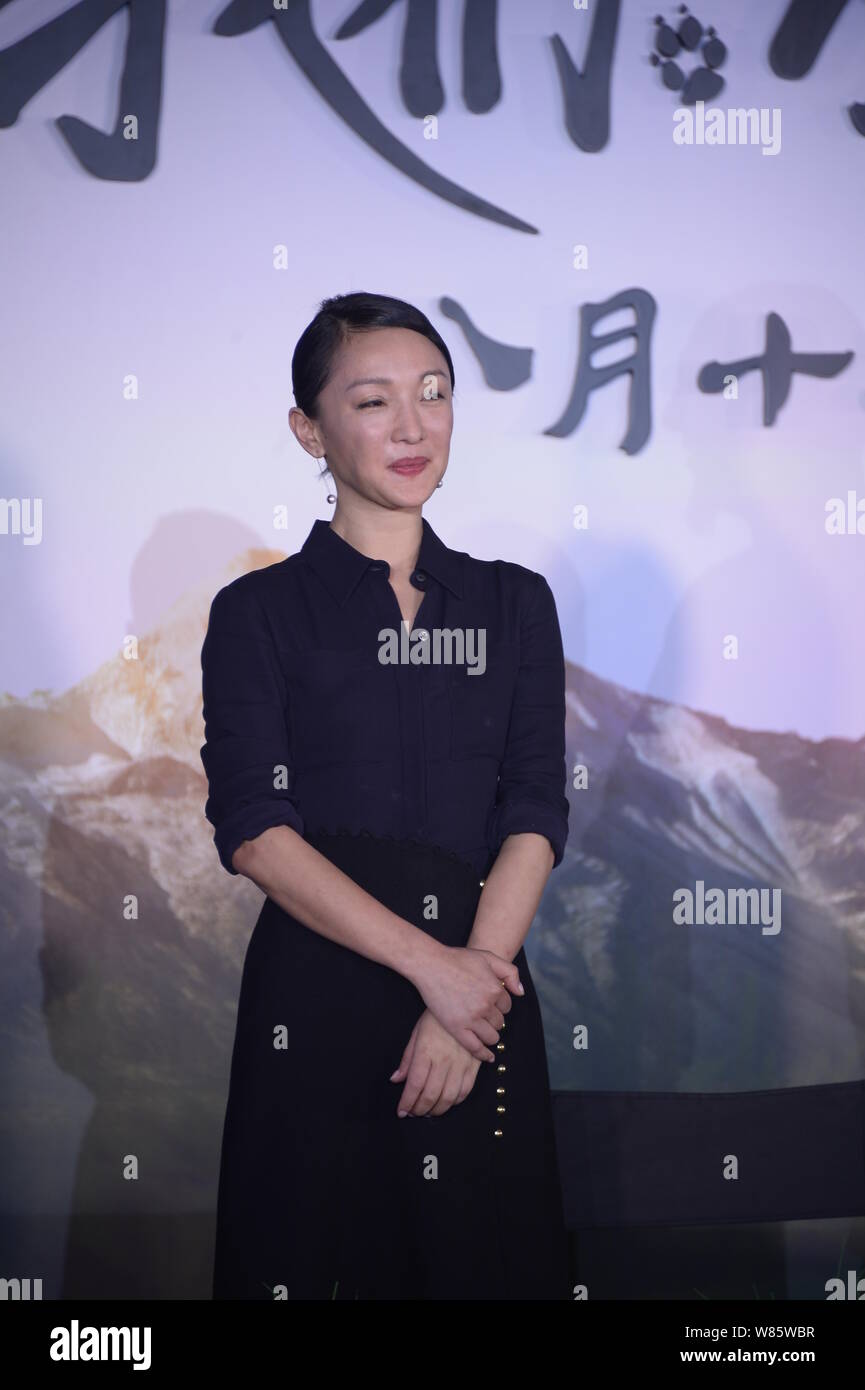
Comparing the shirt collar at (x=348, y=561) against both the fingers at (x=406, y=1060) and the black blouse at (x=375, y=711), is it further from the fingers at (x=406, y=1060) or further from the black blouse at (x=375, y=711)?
the fingers at (x=406, y=1060)

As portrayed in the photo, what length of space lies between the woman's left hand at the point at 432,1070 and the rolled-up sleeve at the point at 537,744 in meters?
0.26

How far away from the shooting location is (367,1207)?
172 cm

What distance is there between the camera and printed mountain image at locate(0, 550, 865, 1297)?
8.47 ft

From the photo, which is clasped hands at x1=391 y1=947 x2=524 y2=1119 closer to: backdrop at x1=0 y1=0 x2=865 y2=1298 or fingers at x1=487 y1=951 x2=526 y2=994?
fingers at x1=487 y1=951 x2=526 y2=994

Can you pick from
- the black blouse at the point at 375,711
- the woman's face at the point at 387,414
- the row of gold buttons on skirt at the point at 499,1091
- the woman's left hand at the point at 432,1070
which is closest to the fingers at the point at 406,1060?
the woman's left hand at the point at 432,1070

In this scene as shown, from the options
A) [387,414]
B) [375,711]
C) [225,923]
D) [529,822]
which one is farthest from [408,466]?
[225,923]

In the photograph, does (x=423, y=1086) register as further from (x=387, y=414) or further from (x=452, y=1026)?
(x=387, y=414)

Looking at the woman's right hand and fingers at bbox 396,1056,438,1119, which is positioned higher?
the woman's right hand

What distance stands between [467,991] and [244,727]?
1.42 feet

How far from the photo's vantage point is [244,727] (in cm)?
173

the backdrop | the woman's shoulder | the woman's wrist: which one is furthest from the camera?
the backdrop

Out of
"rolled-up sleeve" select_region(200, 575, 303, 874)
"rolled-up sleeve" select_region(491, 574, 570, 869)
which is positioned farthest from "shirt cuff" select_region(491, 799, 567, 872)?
"rolled-up sleeve" select_region(200, 575, 303, 874)

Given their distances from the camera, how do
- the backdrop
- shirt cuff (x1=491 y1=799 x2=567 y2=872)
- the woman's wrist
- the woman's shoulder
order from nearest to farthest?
the woman's wrist < shirt cuff (x1=491 y1=799 x2=567 y2=872) < the woman's shoulder < the backdrop
